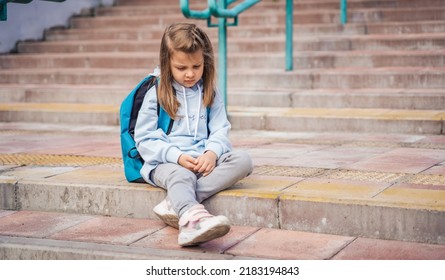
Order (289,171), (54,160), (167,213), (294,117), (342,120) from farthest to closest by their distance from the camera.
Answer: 1. (294,117)
2. (342,120)
3. (54,160)
4. (289,171)
5. (167,213)

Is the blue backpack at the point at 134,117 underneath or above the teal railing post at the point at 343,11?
underneath

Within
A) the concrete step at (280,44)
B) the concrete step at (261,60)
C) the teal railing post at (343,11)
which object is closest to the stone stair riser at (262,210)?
the concrete step at (261,60)

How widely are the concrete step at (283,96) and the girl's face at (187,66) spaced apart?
3069mm

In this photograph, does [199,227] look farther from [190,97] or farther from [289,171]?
[289,171]

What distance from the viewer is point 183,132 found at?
4.16 metres

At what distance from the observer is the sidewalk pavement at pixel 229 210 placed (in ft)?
11.9

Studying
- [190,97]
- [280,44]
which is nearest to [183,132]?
[190,97]

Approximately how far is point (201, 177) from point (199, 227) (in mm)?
508

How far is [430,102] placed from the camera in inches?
260

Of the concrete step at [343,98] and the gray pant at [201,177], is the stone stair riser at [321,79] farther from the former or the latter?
the gray pant at [201,177]

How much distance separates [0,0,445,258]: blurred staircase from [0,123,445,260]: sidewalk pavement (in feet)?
0.06

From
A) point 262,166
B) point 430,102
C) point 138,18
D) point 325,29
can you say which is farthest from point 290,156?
point 138,18

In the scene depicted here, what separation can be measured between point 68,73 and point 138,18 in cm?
163

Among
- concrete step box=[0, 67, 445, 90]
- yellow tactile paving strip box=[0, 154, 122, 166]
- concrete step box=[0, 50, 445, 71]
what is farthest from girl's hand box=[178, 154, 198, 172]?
concrete step box=[0, 50, 445, 71]
